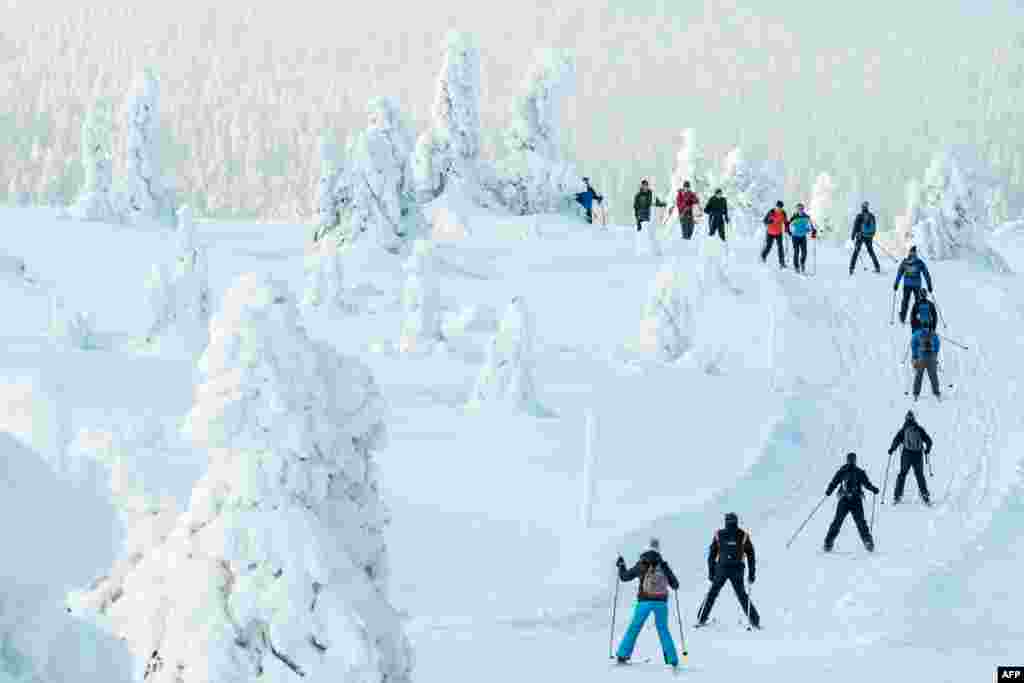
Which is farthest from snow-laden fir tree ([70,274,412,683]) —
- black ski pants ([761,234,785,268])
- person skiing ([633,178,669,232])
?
person skiing ([633,178,669,232])

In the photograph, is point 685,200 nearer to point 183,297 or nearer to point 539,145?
point 539,145

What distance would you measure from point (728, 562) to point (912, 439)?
5764mm

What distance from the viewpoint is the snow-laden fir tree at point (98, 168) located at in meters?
55.1

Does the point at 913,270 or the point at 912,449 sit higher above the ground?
the point at 913,270

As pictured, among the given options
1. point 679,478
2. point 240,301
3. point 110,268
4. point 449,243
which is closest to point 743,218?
point 449,243

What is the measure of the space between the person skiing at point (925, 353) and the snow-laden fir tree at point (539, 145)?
2415 centimetres

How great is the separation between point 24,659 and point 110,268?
41590 mm

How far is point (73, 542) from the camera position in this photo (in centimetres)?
329

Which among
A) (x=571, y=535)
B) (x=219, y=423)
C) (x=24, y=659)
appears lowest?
(x=571, y=535)

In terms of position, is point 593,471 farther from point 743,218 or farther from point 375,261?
point 743,218

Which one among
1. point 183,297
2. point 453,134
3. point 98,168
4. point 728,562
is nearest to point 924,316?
point 728,562

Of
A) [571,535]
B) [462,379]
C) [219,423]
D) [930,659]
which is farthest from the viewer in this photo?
[462,379]

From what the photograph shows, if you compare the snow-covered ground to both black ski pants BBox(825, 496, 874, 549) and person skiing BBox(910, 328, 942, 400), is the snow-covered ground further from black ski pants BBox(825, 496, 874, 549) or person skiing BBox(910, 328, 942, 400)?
person skiing BBox(910, 328, 942, 400)

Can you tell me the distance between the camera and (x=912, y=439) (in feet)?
68.3
